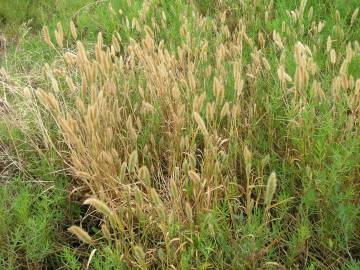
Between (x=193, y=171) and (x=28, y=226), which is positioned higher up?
(x=193, y=171)

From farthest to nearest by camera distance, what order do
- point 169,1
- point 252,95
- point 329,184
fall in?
point 169,1, point 252,95, point 329,184

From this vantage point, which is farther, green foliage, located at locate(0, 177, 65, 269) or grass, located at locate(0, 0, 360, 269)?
green foliage, located at locate(0, 177, 65, 269)

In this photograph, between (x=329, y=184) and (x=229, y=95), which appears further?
(x=229, y=95)

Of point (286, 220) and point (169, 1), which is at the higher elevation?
point (169, 1)

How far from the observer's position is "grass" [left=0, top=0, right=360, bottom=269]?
1539 mm

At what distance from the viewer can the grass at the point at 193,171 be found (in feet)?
5.05

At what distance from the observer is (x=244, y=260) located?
1.50 m

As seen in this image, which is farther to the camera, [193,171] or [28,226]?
[28,226]

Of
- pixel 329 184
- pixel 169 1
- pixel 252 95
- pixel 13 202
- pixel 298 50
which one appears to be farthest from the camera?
pixel 169 1

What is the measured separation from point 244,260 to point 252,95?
817 mm

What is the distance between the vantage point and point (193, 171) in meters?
1.45

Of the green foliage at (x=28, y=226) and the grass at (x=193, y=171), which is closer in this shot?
the grass at (x=193, y=171)

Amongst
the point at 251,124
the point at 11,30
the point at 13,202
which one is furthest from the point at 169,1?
the point at 13,202

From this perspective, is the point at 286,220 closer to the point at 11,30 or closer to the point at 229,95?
the point at 229,95
